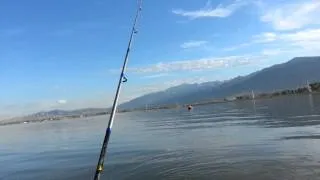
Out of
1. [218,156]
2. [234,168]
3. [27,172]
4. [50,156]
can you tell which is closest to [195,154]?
[218,156]

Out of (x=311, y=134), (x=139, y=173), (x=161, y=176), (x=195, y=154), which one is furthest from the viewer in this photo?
(x=311, y=134)

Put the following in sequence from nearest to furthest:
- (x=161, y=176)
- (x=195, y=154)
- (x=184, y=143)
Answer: (x=161, y=176) → (x=195, y=154) → (x=184, y=143)

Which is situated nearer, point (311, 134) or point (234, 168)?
point (234, 168)

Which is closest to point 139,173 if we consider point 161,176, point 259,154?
point 161,176

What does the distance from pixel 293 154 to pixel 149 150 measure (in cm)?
1149

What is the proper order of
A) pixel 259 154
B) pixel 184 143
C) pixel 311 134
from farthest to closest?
pixel 184 143 < pixel 311 134 < pixel 259 154

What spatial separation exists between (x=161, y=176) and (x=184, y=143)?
43.6 ft

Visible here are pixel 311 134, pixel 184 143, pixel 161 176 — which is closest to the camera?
pixel 161 176

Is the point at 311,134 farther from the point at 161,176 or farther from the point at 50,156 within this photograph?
the point at 50,156

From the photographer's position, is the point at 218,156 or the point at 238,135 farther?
the point at 238,135

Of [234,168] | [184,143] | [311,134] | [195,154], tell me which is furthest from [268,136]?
[234,168]

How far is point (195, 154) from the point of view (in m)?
28.9

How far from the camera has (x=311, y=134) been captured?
33188mm

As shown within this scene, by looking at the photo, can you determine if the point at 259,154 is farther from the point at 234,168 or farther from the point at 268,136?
the point at 268,136
